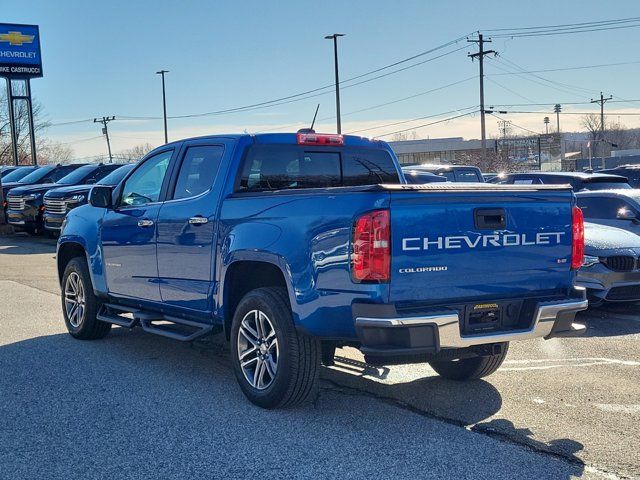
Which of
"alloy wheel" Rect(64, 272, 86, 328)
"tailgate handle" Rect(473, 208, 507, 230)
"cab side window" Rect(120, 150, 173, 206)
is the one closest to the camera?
"tailgate handle" Rect(473, 208, 507, 230)

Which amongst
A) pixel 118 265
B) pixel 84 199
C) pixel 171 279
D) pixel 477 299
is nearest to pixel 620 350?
pixel 477 299

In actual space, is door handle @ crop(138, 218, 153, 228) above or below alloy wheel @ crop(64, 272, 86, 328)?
above

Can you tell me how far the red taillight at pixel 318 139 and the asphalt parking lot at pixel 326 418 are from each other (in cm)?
185

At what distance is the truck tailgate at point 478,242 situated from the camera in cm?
446

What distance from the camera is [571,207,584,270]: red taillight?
16.8 ft

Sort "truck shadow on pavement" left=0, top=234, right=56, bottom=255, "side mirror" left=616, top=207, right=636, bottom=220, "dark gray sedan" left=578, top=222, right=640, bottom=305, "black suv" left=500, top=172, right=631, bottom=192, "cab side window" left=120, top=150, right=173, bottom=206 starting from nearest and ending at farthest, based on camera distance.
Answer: "cab side window" left=120, top=150, right=173, bottom=206
"dark gray sedan" left=578, top=222, right=640, bottom=305
"side mirror" left=616, top=207, right=636, bottom=220
"black suv" left=500, top=172, right=631, bottom=192
"truck shadow on pavement" left=0, top=234, right=56, bottom=255

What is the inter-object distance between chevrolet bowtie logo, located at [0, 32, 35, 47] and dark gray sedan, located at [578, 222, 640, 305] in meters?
31.3

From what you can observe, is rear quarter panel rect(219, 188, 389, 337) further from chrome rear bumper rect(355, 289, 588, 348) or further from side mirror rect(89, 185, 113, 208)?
side mirror rect(89, 185, 113, 208)

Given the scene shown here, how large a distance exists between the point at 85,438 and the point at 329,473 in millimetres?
1610

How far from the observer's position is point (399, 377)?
20.1 feet

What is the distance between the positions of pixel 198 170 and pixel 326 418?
2332 millimetres

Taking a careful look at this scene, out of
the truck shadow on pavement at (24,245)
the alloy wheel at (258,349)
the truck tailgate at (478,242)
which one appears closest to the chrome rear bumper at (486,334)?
the truck tailgate at (478,242)

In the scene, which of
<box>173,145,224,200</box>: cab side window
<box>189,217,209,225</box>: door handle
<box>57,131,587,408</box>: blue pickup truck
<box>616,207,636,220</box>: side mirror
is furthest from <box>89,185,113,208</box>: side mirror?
<box>616,207,636,220</box>: side mirror

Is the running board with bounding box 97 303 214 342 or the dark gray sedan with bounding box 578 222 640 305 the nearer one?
the running board with bounding box 97 303 214 342
